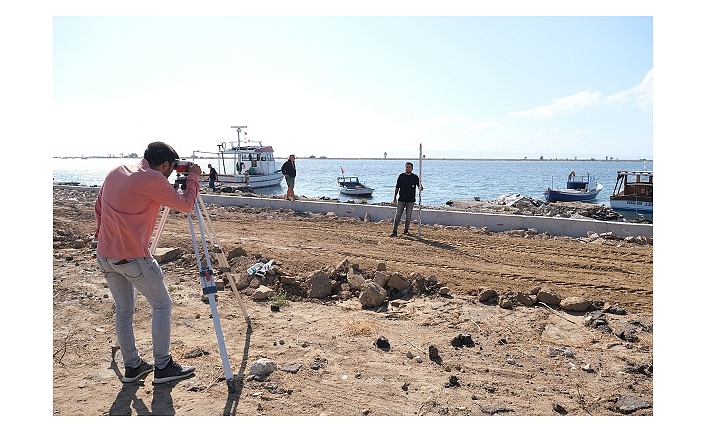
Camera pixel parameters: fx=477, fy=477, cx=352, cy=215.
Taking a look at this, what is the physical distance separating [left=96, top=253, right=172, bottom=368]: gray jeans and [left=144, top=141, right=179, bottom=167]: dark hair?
2.49 feet

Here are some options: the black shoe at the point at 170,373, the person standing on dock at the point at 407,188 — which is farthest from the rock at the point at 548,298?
the person standing on dock at the point at 407,188

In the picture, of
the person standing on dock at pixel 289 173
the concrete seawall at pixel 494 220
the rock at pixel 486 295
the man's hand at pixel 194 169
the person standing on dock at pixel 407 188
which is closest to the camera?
the man's hand at pixel 194 169

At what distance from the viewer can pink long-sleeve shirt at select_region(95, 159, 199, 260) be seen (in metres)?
3.51

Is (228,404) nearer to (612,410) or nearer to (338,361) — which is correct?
(338,361)

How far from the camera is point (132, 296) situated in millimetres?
3938

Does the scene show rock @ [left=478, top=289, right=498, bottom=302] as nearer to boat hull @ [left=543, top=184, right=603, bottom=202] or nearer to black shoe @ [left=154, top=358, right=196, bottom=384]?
black shoe @ [left=154, top=358, right=196, bottom=384]

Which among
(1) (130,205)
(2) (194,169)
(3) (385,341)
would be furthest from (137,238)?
(3) (385,341)

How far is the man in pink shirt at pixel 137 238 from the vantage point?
353cm

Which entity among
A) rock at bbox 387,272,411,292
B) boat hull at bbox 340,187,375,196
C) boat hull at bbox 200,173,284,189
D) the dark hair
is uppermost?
boat hull at bbox 200,173,284,189

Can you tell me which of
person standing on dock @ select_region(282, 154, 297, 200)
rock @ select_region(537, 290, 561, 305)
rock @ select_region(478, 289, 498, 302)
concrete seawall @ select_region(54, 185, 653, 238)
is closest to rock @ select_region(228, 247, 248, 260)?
rock @ select_region(478, 289, 498, 302)

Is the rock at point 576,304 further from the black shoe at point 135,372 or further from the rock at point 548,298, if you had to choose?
the black shoe at point 135,372

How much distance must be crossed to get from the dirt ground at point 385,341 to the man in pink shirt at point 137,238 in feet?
1.18

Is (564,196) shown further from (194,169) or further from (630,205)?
(194,169)

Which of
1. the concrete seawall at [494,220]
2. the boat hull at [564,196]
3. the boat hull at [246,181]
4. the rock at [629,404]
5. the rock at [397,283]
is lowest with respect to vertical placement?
the rock at [629,404]
